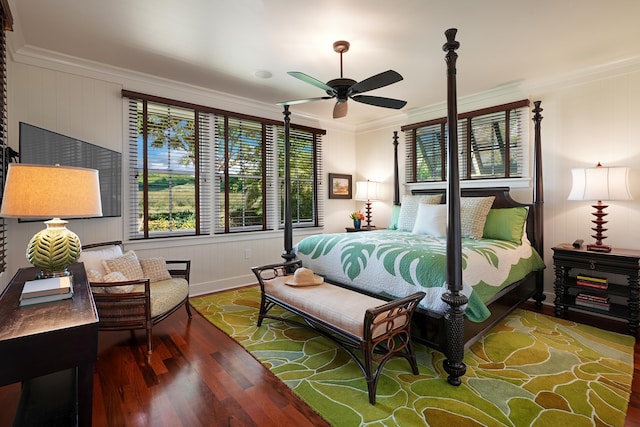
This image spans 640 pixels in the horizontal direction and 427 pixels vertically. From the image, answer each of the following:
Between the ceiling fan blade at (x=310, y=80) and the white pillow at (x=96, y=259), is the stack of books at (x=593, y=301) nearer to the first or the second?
the ceiling fan blade at (x=310, y=80)

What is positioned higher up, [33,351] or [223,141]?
[223,141]

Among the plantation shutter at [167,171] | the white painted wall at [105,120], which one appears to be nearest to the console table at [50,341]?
the white painted wall at [105,120]

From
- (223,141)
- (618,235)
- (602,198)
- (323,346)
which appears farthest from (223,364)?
(618,235)

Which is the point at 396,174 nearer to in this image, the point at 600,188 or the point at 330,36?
the point at 600,188

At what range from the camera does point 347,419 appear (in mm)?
1718

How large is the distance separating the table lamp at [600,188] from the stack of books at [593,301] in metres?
0.46

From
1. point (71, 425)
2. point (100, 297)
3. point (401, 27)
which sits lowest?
point (71, 425)

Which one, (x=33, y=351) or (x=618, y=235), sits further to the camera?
(x=618, y=235)

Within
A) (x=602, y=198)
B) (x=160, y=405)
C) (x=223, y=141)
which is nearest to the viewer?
(x=160, y=405)

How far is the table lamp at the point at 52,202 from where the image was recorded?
1504mm

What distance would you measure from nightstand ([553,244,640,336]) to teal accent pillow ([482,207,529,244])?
0.41 meters

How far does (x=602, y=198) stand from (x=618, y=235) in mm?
654

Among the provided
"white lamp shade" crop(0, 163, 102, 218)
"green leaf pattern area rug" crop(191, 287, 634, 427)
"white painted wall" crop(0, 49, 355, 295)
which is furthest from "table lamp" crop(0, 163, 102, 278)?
"green leaf pattern area rug" crop(191, 287, 634, 427)

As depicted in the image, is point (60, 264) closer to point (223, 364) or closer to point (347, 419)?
point (223, 364)
